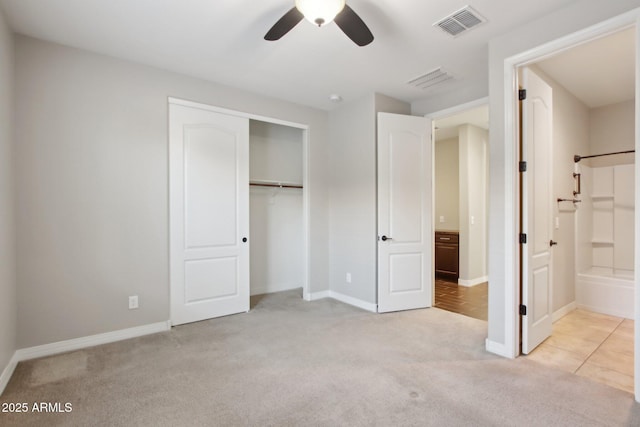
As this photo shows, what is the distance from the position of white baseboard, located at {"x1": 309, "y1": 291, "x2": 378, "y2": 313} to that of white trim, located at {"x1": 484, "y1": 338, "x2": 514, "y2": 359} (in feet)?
4.39

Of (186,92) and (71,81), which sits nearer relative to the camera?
(71,81)

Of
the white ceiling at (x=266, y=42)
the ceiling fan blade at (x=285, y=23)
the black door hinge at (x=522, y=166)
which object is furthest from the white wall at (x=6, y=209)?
the black door hinge at (x=522, y=166)

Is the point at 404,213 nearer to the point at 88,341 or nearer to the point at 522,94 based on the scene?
the point at 522,94

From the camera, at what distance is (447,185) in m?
6.20

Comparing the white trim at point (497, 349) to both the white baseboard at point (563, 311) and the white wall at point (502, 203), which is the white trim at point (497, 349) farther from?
the white baseboard at point (563, 311)

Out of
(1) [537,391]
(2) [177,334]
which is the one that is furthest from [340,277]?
(1) [537,391]

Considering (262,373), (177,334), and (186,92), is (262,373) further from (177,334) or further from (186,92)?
(186,92)

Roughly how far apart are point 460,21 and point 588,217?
139 inches

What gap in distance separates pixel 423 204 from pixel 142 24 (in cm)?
341

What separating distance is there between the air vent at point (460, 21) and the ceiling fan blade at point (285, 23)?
3.81 feet

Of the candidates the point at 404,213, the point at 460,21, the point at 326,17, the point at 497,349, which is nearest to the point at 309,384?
the point at 497,349

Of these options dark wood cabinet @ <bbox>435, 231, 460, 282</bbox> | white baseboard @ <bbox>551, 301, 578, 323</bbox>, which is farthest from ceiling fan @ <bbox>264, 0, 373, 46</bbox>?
dark wood cabinet @ <bbox>435, 231, 460, 282</bbox>

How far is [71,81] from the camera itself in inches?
110

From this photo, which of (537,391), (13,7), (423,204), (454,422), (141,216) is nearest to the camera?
(454,422)
